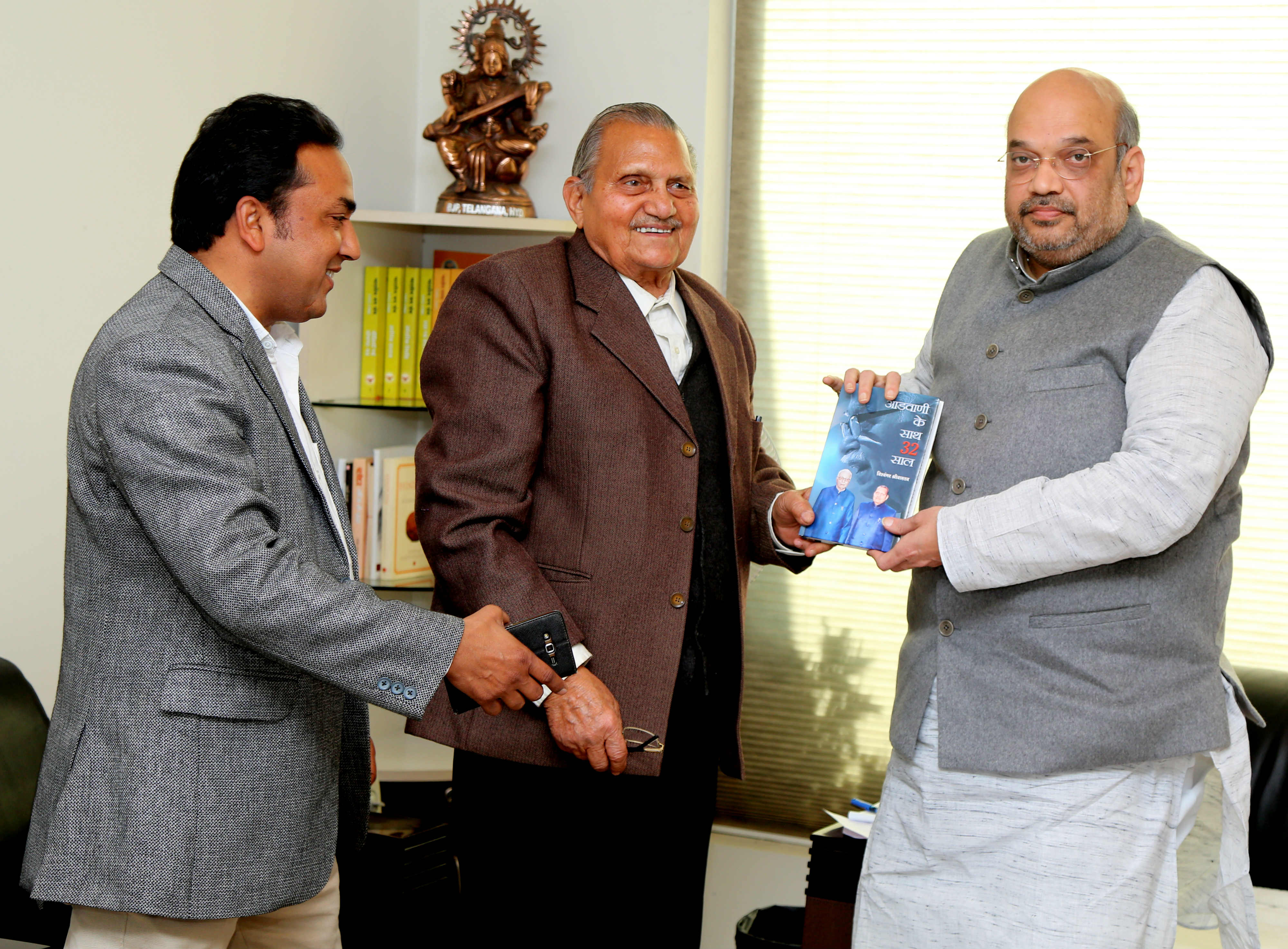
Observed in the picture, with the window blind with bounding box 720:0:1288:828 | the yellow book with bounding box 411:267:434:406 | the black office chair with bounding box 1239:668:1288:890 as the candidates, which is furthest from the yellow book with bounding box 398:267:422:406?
the black office chair with bounding box 1239:668:1288:890

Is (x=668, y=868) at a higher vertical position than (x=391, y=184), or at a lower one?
lower

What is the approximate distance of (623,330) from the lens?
197 centimetres

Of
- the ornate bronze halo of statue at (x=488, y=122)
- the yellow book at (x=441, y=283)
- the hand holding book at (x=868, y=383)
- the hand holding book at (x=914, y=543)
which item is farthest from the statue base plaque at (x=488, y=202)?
the hand holding book at (x=914, y=543)

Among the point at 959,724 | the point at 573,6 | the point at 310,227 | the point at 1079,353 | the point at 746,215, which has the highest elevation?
the point at 573,6

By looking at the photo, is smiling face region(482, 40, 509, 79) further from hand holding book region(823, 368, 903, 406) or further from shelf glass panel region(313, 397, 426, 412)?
hand holding book region(823, 368, 903, 406)

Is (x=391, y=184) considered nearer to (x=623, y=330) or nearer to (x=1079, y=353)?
(x=623, y=330)

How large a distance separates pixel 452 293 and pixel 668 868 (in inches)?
42.4

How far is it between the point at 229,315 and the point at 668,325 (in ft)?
2.53

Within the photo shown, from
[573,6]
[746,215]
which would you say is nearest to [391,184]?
[573,6]

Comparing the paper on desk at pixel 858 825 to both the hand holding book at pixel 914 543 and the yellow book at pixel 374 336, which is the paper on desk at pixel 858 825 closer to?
the hand holding book at pixel 914 543

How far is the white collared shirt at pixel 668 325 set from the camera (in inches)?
80.7

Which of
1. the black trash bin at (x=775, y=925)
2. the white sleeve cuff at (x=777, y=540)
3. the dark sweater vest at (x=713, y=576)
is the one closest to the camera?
the dark sweater vest at (x=713, y=576)

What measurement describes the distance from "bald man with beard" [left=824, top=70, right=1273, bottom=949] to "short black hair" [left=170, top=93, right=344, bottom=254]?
42.4 inches

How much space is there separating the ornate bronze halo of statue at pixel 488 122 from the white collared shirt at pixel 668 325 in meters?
1.26
